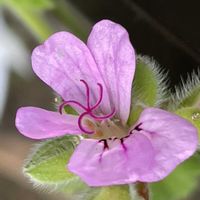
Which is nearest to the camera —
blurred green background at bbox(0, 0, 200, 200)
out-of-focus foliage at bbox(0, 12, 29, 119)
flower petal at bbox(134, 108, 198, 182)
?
flower petal at bbox(134, 108, 198, 182)

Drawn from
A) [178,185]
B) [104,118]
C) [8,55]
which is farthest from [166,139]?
[8,55]

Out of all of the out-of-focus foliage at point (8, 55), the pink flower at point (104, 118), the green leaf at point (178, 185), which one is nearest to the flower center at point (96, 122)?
the pink flower at point (104, 118)

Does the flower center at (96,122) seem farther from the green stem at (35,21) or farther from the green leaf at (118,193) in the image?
the green stem at (35,21)

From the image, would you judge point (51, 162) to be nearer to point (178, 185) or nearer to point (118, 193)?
point (118, 193)

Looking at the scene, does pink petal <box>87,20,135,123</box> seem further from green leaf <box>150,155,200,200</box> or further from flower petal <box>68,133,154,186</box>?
green leaf <box>150,155,200,200</box>

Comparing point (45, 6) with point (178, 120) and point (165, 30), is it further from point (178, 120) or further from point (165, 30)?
point (178, 120)

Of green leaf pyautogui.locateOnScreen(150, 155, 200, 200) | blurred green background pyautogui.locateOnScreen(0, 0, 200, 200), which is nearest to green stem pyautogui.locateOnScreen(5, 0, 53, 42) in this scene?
blurred green background pyautogui.locateOnScreen(0, 0, 200, 200)

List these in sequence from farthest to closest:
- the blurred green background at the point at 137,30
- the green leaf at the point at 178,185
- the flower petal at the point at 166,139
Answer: the green leaf at the point at 178,185, the blurred green background at the point at 137,30, the flower petal at the point at 166,139
